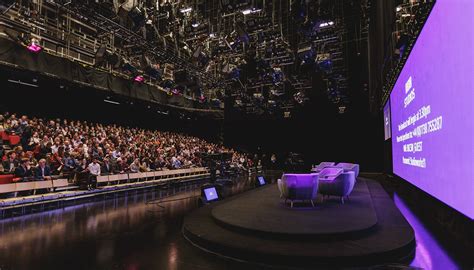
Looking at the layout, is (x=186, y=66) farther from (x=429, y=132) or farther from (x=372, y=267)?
(x=372, y=267)

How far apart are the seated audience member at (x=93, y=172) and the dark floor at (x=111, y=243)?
2098mm

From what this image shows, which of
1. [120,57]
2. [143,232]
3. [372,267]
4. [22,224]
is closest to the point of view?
[372,267]

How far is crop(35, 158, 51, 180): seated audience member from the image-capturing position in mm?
7172

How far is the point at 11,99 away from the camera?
11250mm

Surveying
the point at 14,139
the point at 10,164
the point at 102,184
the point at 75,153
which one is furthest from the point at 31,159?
the point at 102,184

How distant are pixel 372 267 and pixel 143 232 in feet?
10.7

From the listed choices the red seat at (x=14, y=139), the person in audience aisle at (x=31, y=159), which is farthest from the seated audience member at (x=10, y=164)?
the red seat at (x=14, y=139)

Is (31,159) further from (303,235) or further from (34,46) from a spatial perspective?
(303,235)

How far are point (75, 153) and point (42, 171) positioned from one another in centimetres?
161

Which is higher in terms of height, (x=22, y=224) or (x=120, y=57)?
(x=120, y=57)

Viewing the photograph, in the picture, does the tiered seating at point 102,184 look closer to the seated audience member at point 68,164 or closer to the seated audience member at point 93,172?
the seated audience member at point 93,172

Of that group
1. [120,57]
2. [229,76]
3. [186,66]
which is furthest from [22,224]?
[186,66]

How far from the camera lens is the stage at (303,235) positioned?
3172 millimetres

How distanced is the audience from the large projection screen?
6.83 m
